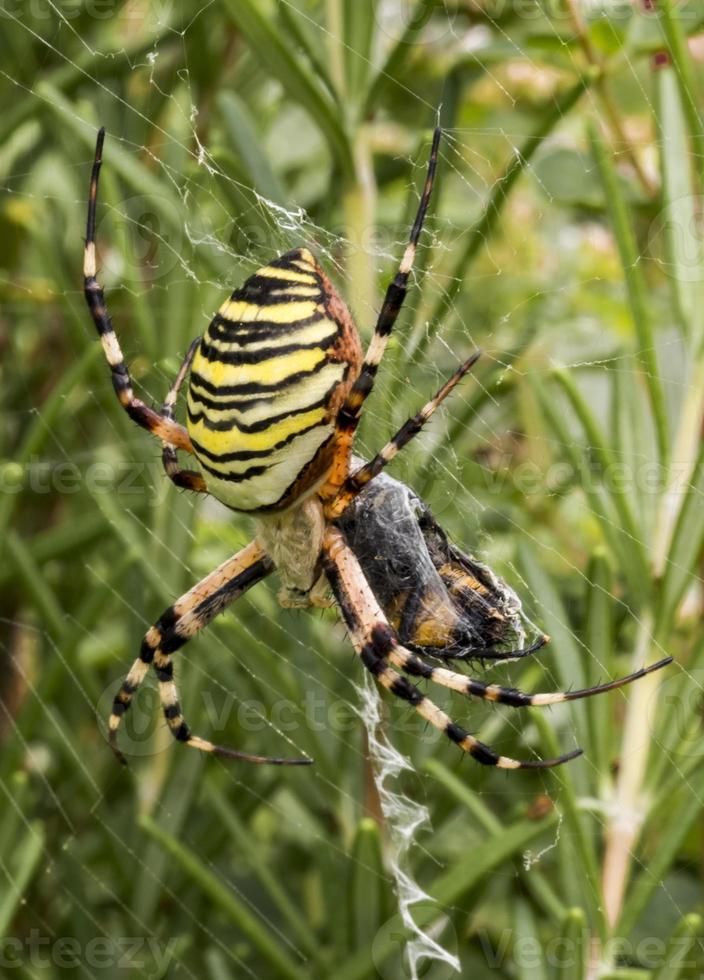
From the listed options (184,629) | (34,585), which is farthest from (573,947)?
(34,585)

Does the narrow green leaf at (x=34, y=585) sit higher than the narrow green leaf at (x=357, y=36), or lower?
lower

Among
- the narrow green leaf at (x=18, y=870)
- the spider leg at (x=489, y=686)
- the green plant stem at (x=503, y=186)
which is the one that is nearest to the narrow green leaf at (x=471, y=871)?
the spider leg at (x=489, y=686)

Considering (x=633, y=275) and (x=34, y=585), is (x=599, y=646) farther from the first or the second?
(x=34, y=585)

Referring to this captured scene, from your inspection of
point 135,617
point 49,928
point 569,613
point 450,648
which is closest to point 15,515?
point 135,617

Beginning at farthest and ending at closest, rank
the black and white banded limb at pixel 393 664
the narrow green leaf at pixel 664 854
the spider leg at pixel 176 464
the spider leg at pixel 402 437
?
the spider leg at pixel 176 464, the black and white banded limb at pixel 393 664, the spider leg at pixel 402 437, the narrow green leaf at pixel 664 854

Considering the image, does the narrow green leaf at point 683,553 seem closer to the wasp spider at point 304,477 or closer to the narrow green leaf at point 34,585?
the wasp spider at point 304,477

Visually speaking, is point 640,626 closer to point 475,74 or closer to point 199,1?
point 475,74

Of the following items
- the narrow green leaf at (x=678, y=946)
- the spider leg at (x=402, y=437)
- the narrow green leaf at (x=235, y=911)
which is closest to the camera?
the narrow green leaf at (x=678, y=946)

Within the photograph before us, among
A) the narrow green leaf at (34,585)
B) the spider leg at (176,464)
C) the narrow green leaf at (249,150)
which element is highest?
the narrow green leaf at (249,150)

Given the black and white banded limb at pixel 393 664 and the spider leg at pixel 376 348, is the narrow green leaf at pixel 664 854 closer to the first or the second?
the black and white banded limb at pixel 393 664

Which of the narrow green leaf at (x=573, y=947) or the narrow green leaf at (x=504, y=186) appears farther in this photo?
the narrow green leaf at (x=504, y=186)
